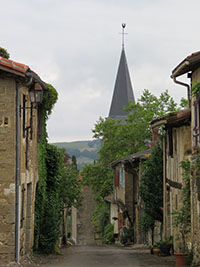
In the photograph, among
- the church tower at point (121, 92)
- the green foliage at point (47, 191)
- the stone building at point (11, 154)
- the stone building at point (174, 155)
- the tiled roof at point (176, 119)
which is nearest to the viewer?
the stone building at point (11, 154)

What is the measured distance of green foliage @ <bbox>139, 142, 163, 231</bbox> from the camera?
23.6 meters

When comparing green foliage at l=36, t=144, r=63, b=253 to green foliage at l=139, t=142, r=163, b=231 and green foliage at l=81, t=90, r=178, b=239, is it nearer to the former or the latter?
green foliage at l=139, t=142, r=163, b=231

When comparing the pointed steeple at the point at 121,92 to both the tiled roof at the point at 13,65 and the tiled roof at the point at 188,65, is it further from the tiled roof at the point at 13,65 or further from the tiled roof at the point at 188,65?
the tiled roof at the point at 13,65

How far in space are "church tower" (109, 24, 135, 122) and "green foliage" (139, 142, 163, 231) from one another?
4519 centimetres

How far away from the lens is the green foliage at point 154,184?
23609 millimetres

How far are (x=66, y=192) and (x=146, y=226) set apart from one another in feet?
22.4

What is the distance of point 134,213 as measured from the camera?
34.6m

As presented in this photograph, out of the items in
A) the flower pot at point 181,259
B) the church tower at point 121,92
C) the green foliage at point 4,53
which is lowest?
the flower pot at point 181,259

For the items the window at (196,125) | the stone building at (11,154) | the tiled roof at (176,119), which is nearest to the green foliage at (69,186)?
the tiled roof at (176,119)

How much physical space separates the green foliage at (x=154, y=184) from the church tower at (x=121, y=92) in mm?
45191

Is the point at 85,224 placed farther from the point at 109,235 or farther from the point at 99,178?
the point at 109,235

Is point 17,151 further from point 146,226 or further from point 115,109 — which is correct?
point 115,109

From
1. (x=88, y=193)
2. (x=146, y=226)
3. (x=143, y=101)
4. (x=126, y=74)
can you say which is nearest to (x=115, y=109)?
(x=126, y=74)

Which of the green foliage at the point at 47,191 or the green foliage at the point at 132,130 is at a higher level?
the green foliage at the point at 132,130
